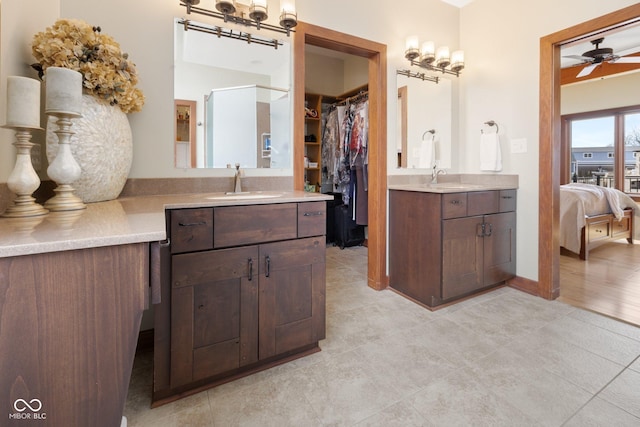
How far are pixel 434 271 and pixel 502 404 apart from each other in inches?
41.1

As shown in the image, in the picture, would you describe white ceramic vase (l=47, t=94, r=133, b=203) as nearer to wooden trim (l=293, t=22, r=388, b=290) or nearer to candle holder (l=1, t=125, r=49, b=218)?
candle holder (l=1, t=125, r=49, b=218)

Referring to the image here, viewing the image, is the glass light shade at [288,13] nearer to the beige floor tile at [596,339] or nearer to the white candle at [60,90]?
the white candle at [60,90]

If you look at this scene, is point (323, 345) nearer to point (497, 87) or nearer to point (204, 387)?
point (204, 387)

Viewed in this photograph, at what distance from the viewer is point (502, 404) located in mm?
1386

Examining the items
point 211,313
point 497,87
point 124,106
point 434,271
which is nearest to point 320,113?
point 497,87

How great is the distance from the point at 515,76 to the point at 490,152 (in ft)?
2.17

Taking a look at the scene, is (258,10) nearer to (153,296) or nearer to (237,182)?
(237,182)

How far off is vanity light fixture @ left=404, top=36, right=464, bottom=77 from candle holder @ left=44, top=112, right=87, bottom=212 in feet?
8.37

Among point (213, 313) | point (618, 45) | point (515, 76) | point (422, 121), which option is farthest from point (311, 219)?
point (618, 45)

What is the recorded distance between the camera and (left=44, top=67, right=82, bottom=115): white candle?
1043 mm

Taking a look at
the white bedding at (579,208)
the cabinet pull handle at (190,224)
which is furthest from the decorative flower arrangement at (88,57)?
the white bedding at (579,208)

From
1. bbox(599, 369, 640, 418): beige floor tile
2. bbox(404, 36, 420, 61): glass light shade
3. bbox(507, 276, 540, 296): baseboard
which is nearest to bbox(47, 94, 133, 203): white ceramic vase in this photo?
bbox(404, 36, 420, 61): glass light shade

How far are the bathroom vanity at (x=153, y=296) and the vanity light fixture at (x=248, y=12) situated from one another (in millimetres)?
1119

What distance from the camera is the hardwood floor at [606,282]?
2.33 meters
